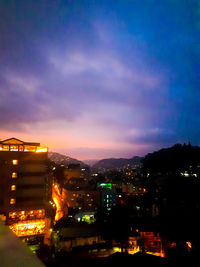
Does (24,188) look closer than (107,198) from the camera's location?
Yes

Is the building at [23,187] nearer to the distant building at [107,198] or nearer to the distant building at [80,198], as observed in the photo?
the distant building at [80,198]

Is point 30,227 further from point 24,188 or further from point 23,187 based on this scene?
point 23,187

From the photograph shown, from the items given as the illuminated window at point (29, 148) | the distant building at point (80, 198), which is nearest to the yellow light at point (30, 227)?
the illuminated window at point (29, 148)

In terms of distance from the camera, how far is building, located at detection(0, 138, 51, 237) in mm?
21859

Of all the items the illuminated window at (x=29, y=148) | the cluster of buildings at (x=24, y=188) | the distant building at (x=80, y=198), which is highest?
the illuminated window at (x=29, y=148)

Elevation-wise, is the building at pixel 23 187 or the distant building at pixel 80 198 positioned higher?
the building at pixel 23 187

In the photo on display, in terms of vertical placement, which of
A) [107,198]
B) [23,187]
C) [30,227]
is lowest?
[107,198]

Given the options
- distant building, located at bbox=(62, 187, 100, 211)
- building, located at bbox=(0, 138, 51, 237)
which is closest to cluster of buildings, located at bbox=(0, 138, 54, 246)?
building, located at bbox=(0, 138, 51, 237)

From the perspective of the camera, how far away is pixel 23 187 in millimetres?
23219

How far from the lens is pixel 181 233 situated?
601 inches

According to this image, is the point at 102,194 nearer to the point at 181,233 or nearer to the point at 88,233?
the point at 88,233

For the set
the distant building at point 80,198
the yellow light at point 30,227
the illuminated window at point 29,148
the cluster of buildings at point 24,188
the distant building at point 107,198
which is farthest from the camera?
the distant building at point 80,198

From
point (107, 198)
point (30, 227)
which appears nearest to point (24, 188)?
point (30, 227)

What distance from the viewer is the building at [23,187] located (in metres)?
21.9
